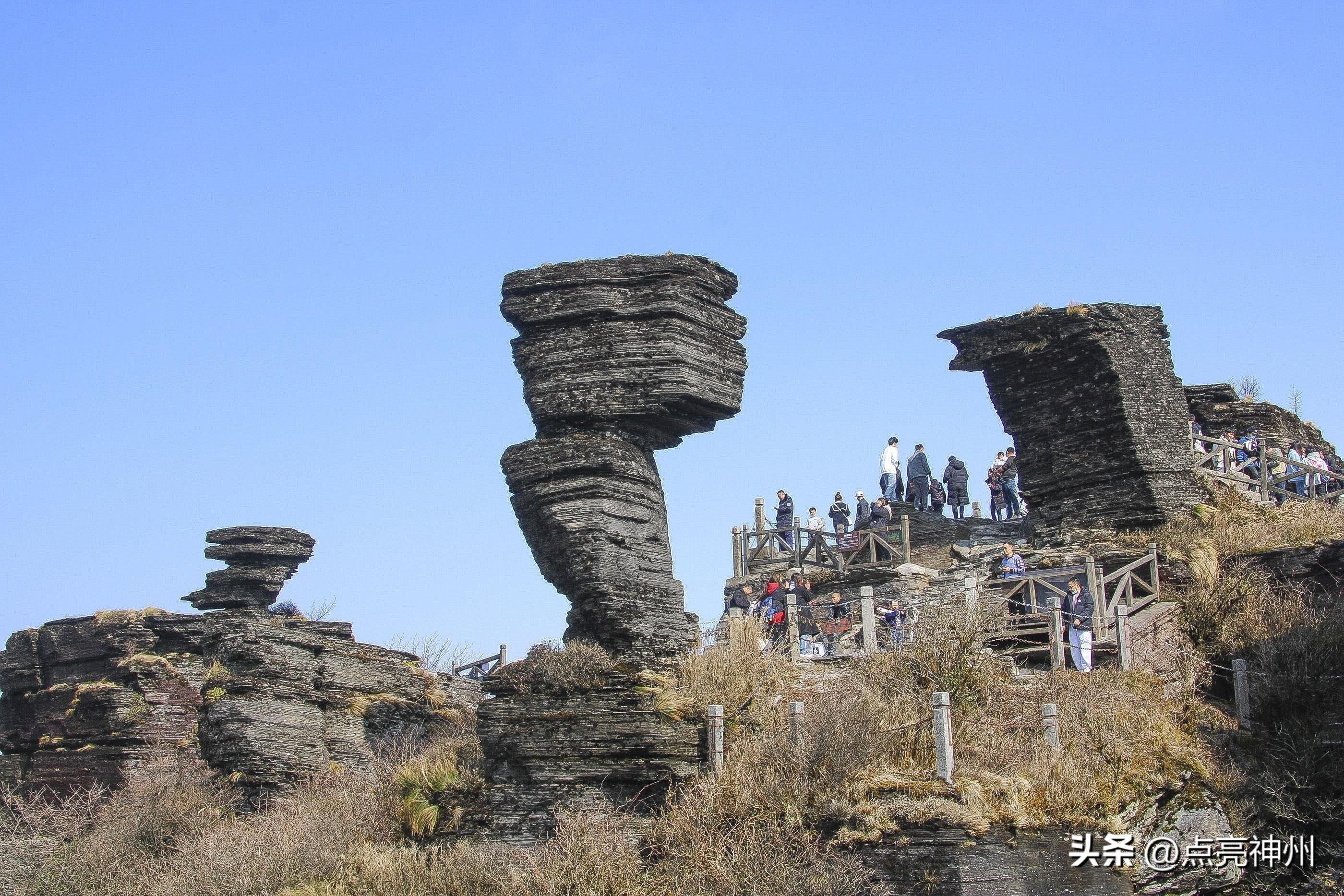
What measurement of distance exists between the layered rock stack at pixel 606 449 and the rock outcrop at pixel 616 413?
0.06 ft

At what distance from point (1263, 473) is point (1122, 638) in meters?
10.4

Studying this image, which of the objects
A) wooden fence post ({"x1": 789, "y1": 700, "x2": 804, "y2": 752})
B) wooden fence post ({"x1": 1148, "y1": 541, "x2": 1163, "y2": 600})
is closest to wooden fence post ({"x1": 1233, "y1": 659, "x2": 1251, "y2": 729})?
wooden fence post ({"x1": 1148, "y1": 541, "x2": 1163, "y2": 600})

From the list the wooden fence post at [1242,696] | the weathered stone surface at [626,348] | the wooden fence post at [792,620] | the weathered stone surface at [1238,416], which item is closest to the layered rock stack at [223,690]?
the wooden fence post at [792,620]

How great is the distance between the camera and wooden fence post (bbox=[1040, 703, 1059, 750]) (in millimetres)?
16047

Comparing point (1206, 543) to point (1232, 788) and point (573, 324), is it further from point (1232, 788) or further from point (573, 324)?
point (573, 324)

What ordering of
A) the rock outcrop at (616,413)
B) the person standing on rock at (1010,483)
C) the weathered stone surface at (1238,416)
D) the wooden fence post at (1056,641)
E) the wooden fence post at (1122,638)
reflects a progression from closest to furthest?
the rock outcrop at (616,413) → the wooden fence post at (1122,638) → the wooden fence post at (1056,641) → the person standing on rock at (1010,483) → the weathered stone surface at (1238,416)

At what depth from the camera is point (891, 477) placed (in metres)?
32.7

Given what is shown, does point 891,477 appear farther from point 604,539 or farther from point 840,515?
point 604,539

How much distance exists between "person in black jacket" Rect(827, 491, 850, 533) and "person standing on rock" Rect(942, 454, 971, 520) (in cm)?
253

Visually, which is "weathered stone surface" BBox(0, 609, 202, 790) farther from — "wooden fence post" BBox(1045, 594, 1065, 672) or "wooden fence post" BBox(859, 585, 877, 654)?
"wooden fence post" BBox(1045, 594, 1065, 672)

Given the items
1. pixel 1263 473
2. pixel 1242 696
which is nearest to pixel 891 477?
pixel 1263 473

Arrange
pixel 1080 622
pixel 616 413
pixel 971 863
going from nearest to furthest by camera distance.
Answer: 1. pixel 971 863
2. pixel 616 413
3. pixel 1080 622

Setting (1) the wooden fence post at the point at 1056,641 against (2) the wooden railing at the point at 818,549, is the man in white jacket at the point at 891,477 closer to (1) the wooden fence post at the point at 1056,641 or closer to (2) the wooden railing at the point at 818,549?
(2) the wooden railing at the point at 818,549

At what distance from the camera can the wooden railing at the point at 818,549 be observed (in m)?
29.6
